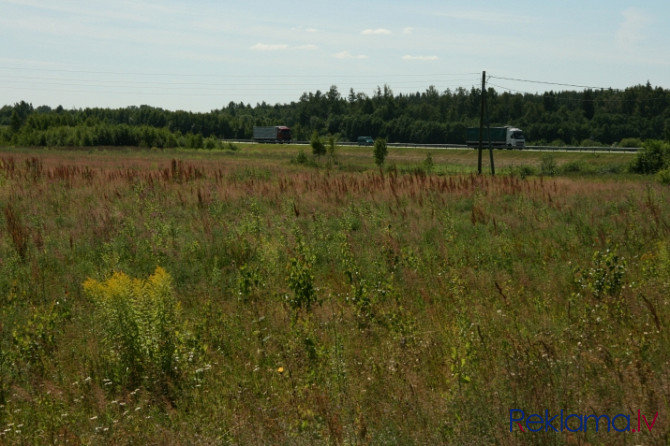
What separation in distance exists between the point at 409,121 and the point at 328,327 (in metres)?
127

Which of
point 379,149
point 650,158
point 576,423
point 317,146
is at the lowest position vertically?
point 576,423

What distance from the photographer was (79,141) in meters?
82.6

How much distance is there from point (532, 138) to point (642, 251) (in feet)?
342

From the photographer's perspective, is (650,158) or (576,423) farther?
(650,158)

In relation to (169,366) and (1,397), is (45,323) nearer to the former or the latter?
(1,397)

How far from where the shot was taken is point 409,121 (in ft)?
426

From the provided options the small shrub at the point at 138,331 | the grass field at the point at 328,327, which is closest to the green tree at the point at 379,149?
the grass field at the point at 328,327

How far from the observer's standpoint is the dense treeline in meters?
91.4

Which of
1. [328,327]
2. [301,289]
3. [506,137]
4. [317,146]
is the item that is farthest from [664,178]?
[506,137]

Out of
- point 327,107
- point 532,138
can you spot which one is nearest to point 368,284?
point 532,138

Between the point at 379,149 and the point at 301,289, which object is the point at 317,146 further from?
the point at 301,289

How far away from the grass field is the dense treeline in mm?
53154

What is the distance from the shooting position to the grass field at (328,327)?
182 inches

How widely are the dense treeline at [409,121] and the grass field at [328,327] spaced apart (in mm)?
53154
